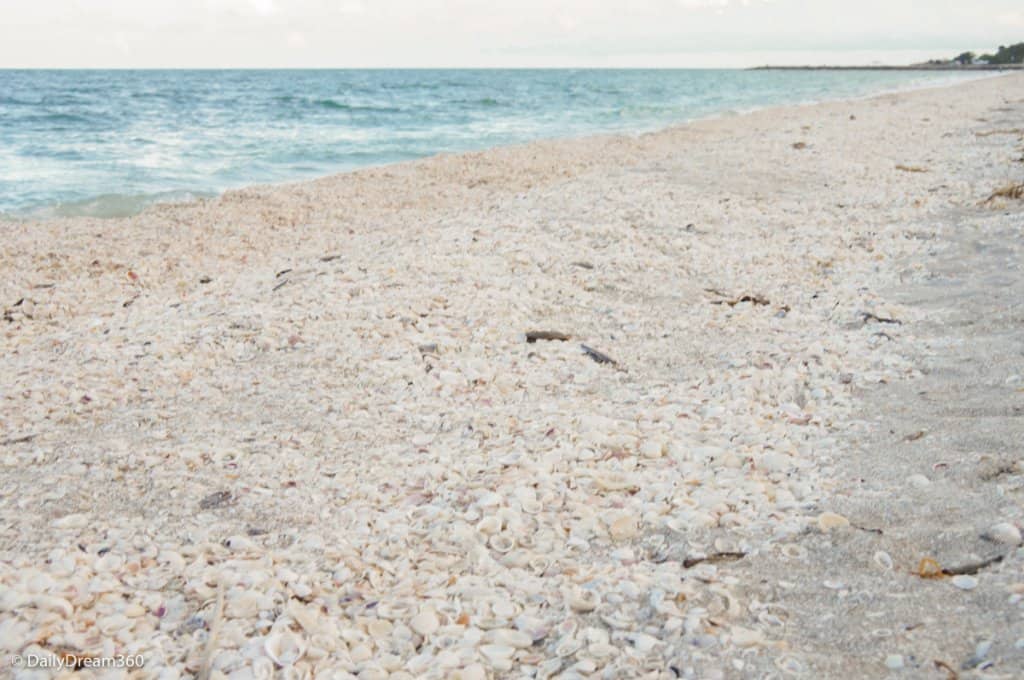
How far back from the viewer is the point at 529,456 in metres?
3.64

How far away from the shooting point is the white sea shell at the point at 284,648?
235 cm

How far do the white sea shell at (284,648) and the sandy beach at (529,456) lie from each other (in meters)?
0.01

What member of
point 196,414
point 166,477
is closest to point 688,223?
point 196,414

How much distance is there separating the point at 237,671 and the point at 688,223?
22.1 ft

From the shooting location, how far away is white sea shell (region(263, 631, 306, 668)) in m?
2.35

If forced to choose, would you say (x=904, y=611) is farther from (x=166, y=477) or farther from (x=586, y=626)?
(x=166, y=477)

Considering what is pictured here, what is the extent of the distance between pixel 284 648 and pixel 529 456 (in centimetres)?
151

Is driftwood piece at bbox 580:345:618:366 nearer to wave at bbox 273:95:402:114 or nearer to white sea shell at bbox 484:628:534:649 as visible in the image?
white sea shell at bbox 484:628:534:649

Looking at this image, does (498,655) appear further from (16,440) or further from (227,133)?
(227,133)

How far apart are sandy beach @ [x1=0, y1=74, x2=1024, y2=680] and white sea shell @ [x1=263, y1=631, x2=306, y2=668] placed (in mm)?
13

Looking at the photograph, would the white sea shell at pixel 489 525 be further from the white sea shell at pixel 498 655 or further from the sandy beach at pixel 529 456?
the white sea shell at pixel 498 655

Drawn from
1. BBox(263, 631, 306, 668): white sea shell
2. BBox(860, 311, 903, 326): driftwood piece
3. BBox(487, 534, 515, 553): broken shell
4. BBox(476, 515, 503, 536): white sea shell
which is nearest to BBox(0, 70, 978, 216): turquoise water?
BBox(860, 311, 903, 326): driftwood piece

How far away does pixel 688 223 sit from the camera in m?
8.13

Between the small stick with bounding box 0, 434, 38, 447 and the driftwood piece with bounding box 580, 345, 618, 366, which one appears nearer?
the small stick with bounding box 0, 434, 38, 447
